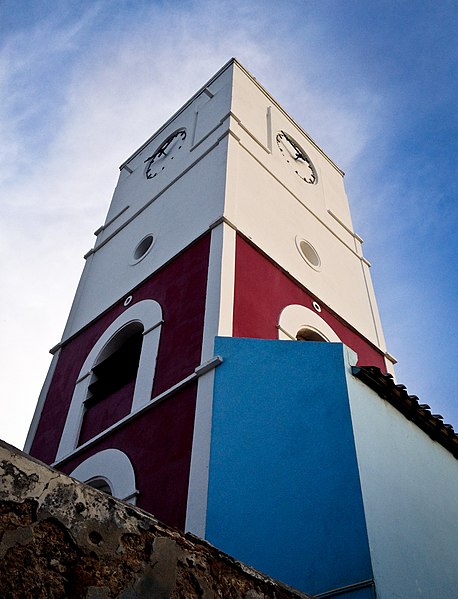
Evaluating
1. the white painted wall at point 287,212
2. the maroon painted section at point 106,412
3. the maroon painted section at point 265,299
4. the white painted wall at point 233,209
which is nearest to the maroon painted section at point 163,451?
the maroon painted section at point 106,412

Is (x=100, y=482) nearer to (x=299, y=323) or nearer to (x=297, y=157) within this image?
(x=299, y=323)

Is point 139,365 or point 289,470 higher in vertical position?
point 139,365

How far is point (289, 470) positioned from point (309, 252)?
5754 millimetres

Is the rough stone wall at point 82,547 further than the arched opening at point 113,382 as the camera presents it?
No

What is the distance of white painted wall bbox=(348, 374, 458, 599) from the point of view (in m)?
4.05

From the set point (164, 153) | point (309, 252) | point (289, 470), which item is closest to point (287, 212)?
point (309, 252)

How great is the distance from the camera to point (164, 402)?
260 inches

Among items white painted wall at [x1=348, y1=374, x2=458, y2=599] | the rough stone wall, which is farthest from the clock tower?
the rough stone wall

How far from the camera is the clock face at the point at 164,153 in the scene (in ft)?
39.4

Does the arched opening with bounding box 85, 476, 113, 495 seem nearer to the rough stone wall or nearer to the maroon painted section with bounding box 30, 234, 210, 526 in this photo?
the maroon painted section with bounding box 30, 234, 210, 526

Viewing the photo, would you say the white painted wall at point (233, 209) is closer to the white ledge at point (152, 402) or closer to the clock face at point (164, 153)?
the clock face at point (164, 153)

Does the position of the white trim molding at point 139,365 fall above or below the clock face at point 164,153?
below

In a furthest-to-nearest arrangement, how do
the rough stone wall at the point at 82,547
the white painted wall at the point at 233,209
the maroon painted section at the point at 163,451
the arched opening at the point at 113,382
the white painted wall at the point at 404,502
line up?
the white painted wall at the point at 233,209 < the arched opening at the point at 113,382 < the maroon painted section at the point at 163,451 < the white painted wall at the point at 404,502 < the rough stone wall at the point at 82,547

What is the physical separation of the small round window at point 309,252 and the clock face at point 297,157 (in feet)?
7.95
